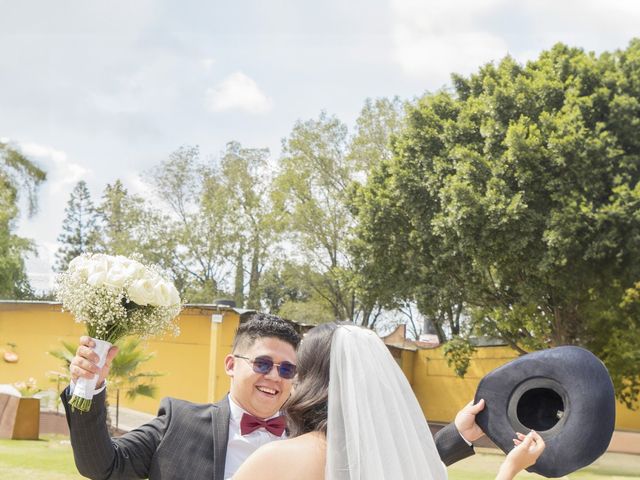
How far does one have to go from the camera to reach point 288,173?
38.1 m

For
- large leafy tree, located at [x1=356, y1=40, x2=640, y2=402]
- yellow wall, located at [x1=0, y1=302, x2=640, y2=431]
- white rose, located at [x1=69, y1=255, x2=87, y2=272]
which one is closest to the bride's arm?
white rose, located at [x1=69, y1=255, x2=87, y2=272]

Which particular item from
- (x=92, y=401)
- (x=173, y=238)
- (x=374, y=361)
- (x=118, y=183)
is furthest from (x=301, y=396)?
(x=118, y=183)

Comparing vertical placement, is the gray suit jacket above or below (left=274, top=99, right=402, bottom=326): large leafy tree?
below

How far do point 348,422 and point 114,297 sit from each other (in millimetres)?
1235

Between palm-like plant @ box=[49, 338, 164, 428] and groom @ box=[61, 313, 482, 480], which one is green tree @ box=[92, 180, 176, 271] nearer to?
palm-like plant @ box=[49, 338, 164, 428]

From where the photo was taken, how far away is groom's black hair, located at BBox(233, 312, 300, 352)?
11.8 ft

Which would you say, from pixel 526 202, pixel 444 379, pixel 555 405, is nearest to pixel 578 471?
pixel 526 202

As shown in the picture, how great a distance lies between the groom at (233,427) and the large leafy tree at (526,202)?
17.3m

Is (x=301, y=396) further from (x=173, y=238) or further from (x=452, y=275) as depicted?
(x=173, y=238)

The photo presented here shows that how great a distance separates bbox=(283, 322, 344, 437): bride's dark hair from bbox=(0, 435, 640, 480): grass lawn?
1187 centimetres

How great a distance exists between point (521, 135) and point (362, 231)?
6.00 m

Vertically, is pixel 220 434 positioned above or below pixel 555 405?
below

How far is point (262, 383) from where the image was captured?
3.52 meters

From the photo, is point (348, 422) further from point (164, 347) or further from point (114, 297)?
point (164, 347)
